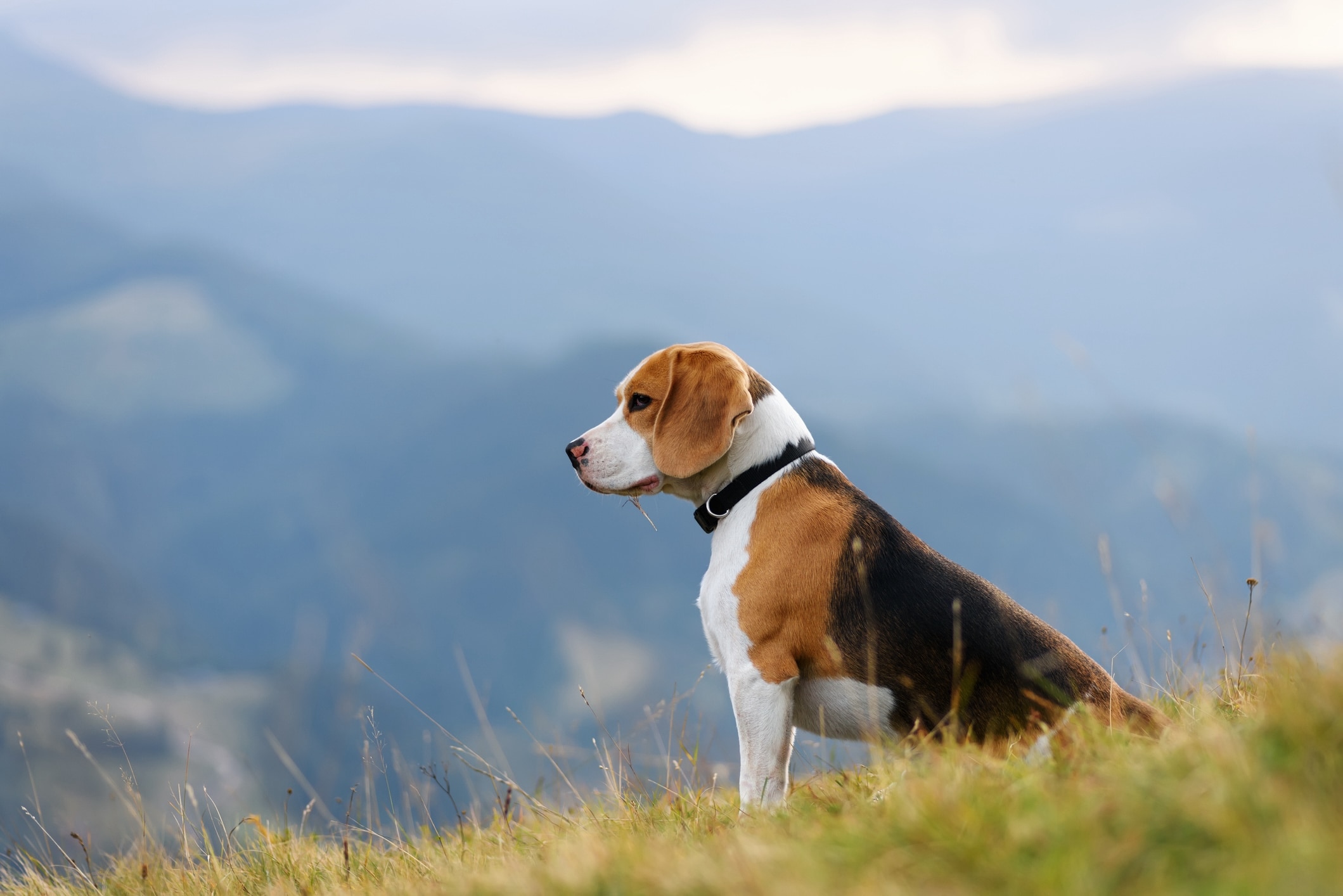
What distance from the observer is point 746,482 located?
398 cm

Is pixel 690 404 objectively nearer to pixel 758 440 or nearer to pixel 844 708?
pixel 758 440

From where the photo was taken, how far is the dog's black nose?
4.14 m

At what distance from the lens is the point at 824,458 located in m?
4.09

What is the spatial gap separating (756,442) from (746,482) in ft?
0.56

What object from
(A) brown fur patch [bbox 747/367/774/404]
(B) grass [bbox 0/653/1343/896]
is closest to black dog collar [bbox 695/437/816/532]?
(A) brown fur patch [bbox 747/367/774/404]

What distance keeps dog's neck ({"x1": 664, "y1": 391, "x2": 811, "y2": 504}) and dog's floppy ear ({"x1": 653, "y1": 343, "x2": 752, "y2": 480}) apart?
0.10 m

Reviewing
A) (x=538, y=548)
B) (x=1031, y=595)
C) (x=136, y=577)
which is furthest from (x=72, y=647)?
(x=1031, y=595)

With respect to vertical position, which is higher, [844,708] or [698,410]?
[698,410]

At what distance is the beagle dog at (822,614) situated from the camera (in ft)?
11.7

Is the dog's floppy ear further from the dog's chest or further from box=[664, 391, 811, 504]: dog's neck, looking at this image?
the dog's chest

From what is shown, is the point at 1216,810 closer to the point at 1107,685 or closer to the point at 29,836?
the point at 1107,685

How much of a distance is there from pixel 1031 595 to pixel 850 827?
189 m

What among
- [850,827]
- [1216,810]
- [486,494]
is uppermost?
[1216,810]

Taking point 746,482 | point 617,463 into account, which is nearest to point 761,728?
point 746,482
